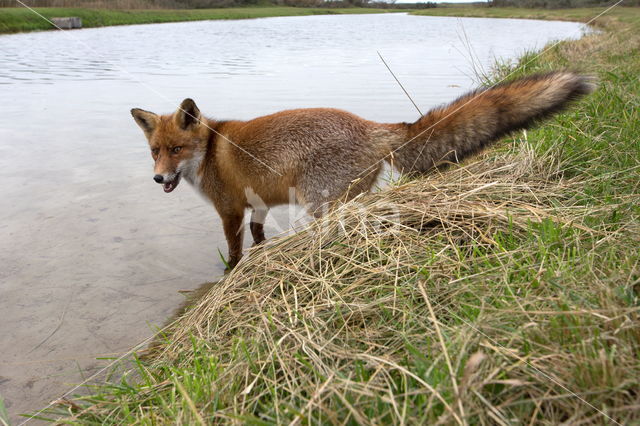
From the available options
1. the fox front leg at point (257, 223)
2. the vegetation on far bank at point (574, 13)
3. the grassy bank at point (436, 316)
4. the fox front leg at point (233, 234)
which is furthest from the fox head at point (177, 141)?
the vegetation on far bank at point (574, 13)

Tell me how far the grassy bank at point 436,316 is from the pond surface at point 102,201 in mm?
569

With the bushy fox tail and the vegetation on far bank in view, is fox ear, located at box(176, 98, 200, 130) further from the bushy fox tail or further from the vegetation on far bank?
the vegetation on far bank

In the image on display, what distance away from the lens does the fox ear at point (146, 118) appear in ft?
14.8

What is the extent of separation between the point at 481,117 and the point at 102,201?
416cm

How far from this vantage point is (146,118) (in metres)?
4.52

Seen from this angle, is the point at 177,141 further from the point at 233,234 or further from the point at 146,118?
the point at 233,234

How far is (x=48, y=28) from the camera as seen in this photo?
2544cm

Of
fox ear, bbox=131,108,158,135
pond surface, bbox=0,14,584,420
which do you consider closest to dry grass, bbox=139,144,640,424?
pond surface, bbox=0,14,584,420

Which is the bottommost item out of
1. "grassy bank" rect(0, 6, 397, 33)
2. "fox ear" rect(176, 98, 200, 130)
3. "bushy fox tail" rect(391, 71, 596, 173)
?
"grassy bank" rect(0, 6, 397, 33)

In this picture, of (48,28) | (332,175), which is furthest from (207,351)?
(48,28)

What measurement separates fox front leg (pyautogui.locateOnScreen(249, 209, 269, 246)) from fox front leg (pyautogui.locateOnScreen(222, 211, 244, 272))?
240mm

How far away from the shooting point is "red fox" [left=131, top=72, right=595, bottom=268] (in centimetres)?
346

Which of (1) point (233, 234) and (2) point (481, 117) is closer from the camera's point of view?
(2) point (481, 117)

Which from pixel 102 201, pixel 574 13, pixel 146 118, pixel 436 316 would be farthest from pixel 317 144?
pixel 574 13
